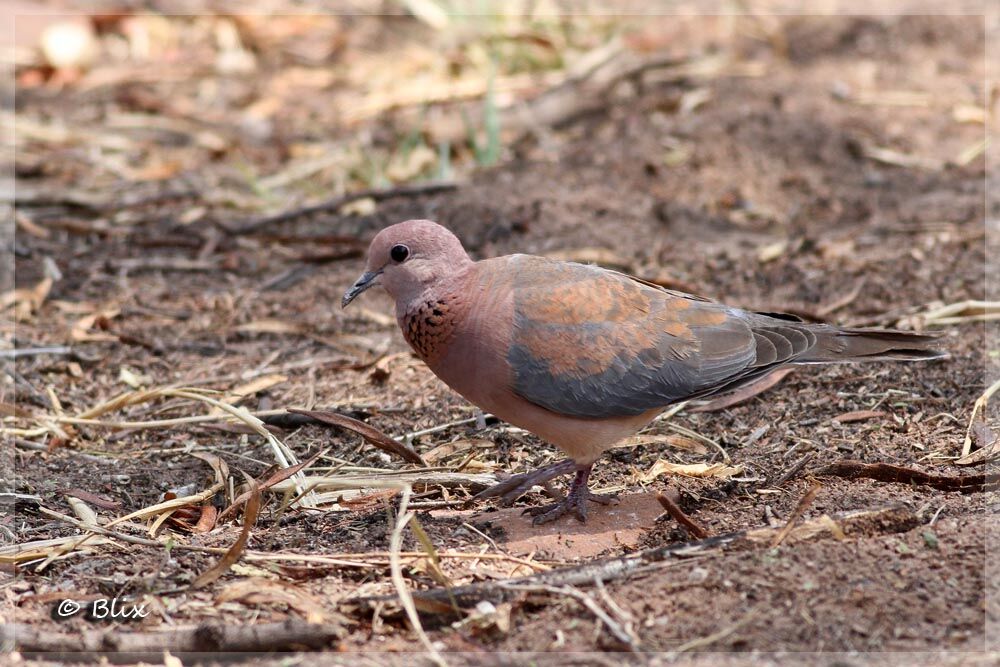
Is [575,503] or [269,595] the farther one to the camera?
[575,503]

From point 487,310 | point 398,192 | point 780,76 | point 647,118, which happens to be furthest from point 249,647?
point 780,76

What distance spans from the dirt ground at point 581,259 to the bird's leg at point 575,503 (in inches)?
1.9

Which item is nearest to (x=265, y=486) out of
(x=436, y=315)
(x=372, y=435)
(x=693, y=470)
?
(x=372, y=435)

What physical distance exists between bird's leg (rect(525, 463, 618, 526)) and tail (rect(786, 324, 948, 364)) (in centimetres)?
89

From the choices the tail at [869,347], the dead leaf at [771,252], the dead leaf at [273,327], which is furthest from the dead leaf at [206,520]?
the dead leaf at [771,252]

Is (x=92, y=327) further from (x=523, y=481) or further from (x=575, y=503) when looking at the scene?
(x=575, y=503)

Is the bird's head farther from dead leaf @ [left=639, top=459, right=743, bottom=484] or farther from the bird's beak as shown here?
dead leaf @ [left=639, top=459, right=743, bottom=484]

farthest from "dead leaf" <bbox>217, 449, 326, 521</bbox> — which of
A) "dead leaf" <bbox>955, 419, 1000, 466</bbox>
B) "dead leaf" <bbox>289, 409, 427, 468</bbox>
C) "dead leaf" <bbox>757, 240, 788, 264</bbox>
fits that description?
"dead leaf" <bbox>757, 240, 788, 264</bbox>

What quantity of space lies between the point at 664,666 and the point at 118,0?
8.79 metres

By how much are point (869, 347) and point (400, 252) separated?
178 cm

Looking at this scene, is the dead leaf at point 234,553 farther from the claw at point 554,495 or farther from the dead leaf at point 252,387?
the dead leaf at point 252,387

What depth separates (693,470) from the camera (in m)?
4.06

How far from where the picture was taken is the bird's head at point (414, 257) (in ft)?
13.1

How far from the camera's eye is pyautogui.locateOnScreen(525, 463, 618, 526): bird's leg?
3.86m
